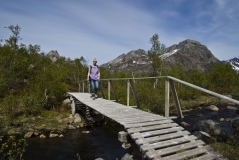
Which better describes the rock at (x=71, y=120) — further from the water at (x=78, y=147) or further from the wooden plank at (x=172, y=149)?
the wooden plank at (x=172, y=149)

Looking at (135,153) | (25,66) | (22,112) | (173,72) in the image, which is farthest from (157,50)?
(135,153)

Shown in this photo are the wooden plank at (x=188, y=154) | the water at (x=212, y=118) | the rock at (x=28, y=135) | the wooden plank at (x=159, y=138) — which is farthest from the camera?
the water at (x=212, y=118)

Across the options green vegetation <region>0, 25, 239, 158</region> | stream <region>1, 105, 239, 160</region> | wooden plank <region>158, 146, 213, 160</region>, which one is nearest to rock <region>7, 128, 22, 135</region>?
green vegetation <region>0, 25, 239, 158</region>

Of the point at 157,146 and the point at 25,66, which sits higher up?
the point at 25,66

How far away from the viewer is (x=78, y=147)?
11.0 meters

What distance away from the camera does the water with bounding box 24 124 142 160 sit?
9703 mm

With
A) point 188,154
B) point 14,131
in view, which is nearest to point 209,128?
point 188,154

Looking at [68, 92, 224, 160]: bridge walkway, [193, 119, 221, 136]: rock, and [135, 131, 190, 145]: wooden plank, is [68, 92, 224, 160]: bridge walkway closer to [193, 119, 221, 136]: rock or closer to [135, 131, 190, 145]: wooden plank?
[135, 131, 190, 145]: wooden plank

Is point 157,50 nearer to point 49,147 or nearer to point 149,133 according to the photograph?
point 49,147

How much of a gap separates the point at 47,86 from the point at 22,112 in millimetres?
3319

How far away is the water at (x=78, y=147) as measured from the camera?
9703 mm

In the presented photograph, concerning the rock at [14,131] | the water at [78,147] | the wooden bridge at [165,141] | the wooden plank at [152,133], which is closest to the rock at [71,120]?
the water at [78,147]

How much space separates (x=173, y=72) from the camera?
35.6 m

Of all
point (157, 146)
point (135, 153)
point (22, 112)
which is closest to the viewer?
point (157, 146)
